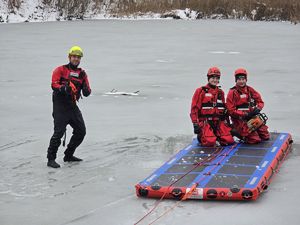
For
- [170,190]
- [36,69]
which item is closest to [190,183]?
[170,190]

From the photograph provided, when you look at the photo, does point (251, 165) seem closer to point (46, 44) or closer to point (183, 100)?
point (183, 100)

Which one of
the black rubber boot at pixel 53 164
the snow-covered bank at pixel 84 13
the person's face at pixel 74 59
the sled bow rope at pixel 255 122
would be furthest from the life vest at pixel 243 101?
the snow-covered bank at pixel 84 13

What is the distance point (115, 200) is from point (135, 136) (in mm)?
2838

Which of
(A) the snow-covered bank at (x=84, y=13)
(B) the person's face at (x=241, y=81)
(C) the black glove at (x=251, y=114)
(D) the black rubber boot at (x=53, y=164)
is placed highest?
(B) the person's face at (x=241, y=81)

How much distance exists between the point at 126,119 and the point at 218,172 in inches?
147

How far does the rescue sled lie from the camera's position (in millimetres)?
6043

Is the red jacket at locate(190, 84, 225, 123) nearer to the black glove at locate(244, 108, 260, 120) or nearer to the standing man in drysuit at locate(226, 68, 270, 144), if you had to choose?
the standing man in drysuit at locate(226, 68, 270, 144)

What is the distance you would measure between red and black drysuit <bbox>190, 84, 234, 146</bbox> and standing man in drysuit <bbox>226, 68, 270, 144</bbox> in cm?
14

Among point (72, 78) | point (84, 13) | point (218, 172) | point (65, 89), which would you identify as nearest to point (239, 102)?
point (218, 172)

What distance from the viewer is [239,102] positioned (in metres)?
8.25

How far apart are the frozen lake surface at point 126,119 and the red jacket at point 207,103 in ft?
1.83

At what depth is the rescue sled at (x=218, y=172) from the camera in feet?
19.8

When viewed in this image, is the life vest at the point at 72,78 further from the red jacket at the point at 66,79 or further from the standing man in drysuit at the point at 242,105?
the standing man in drysuit at the point at 242,105

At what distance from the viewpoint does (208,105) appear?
808 cm
